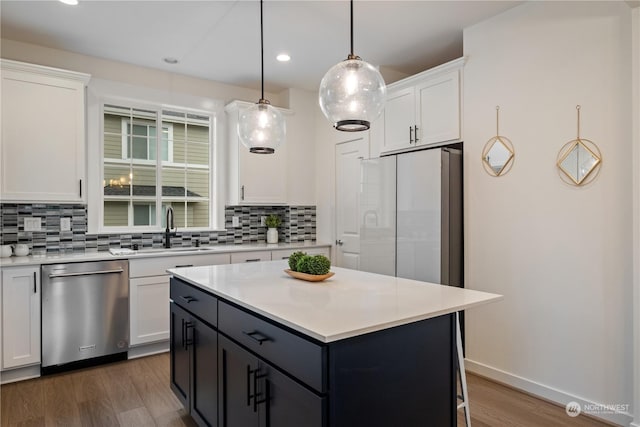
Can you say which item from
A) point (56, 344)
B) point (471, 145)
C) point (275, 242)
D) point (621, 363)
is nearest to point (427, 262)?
point (471, 145)

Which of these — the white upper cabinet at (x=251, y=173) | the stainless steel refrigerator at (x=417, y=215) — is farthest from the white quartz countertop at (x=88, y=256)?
the stainless steel refrigerator at (x=417, y=215)

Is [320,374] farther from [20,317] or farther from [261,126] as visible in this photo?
[20,317]

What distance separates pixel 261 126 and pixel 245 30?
4.51 feet

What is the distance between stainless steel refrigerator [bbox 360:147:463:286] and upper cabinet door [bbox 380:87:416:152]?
36 cm

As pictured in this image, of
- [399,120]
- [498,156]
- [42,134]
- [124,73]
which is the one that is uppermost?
[124,73]

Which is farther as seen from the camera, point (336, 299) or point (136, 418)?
point (136, 418)

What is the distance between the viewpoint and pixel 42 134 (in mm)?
3293

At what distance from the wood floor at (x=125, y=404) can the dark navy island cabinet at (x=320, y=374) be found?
702mm

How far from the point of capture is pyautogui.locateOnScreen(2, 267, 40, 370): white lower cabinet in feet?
9.64

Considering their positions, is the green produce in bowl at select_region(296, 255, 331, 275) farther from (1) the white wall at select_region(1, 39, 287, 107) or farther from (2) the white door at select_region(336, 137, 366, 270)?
(1) the white wall at select_region(1, 39, 287, 107)

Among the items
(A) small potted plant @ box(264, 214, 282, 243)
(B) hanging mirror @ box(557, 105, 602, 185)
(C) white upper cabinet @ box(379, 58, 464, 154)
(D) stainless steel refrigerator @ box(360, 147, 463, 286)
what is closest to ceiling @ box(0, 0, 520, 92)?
(C) white upper cabinet @ box(379, 58, 464, 154)

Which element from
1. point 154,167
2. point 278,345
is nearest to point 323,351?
point 278,345

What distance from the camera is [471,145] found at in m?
3.21

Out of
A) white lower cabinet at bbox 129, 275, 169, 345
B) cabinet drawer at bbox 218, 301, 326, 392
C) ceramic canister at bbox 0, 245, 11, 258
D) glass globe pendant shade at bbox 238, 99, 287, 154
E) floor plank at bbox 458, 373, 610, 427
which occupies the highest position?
glass globe pendant shade at bbox 238, 99, 287, 154
